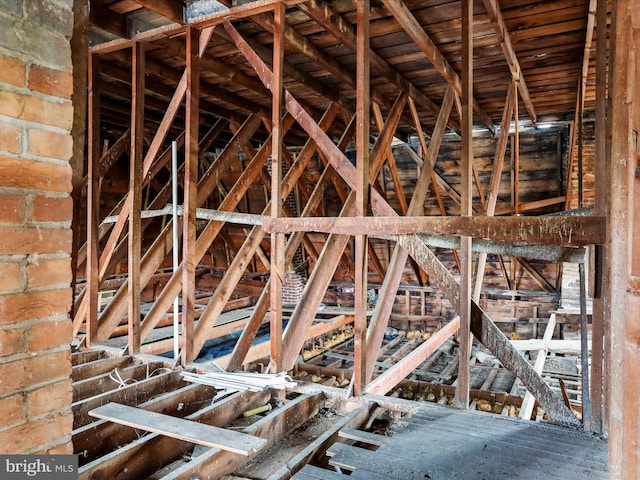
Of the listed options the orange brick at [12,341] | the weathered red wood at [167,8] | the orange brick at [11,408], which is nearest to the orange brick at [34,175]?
the orange brick at [12,341]

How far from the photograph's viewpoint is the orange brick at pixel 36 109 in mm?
1271

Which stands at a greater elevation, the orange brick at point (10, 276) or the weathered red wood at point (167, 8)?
the weathered red wood at point (167, 8)

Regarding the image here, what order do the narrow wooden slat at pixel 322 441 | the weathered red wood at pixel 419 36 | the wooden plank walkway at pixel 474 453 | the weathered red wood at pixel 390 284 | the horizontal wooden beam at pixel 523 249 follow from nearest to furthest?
the wooden plank walkway at pixel 474 453, the narrow wooden slat at pixel 322 441, the horizontal wooden beam at pixel 523 249, the weathered red wood at pixel 419 36, the weathered red wood at pixel 390 284

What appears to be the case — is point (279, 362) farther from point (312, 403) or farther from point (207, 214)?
point (207, 214)

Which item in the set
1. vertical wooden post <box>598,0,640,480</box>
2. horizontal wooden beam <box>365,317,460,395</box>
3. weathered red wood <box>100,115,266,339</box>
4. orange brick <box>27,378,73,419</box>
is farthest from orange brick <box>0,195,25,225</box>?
weathered red wood <box>100,115,266,339</box>

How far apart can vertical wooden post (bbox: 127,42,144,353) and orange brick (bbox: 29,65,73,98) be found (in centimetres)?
222

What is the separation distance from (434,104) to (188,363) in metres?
4.08

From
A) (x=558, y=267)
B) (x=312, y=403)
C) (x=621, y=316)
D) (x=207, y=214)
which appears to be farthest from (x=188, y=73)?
(x=558, y=267)

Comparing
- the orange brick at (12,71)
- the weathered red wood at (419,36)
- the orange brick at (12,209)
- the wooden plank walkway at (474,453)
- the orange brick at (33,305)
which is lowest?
the wooden plank walkway at (474,453)

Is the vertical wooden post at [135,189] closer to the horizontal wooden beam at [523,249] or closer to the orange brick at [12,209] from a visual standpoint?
the horizontal wooden beam at [523,249]

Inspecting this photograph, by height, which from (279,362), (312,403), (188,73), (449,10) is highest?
(449,10)

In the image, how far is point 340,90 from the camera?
4.97m

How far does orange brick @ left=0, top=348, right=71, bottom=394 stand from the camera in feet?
4.16

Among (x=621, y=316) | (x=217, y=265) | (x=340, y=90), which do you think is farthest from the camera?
(x=217, y=265)
